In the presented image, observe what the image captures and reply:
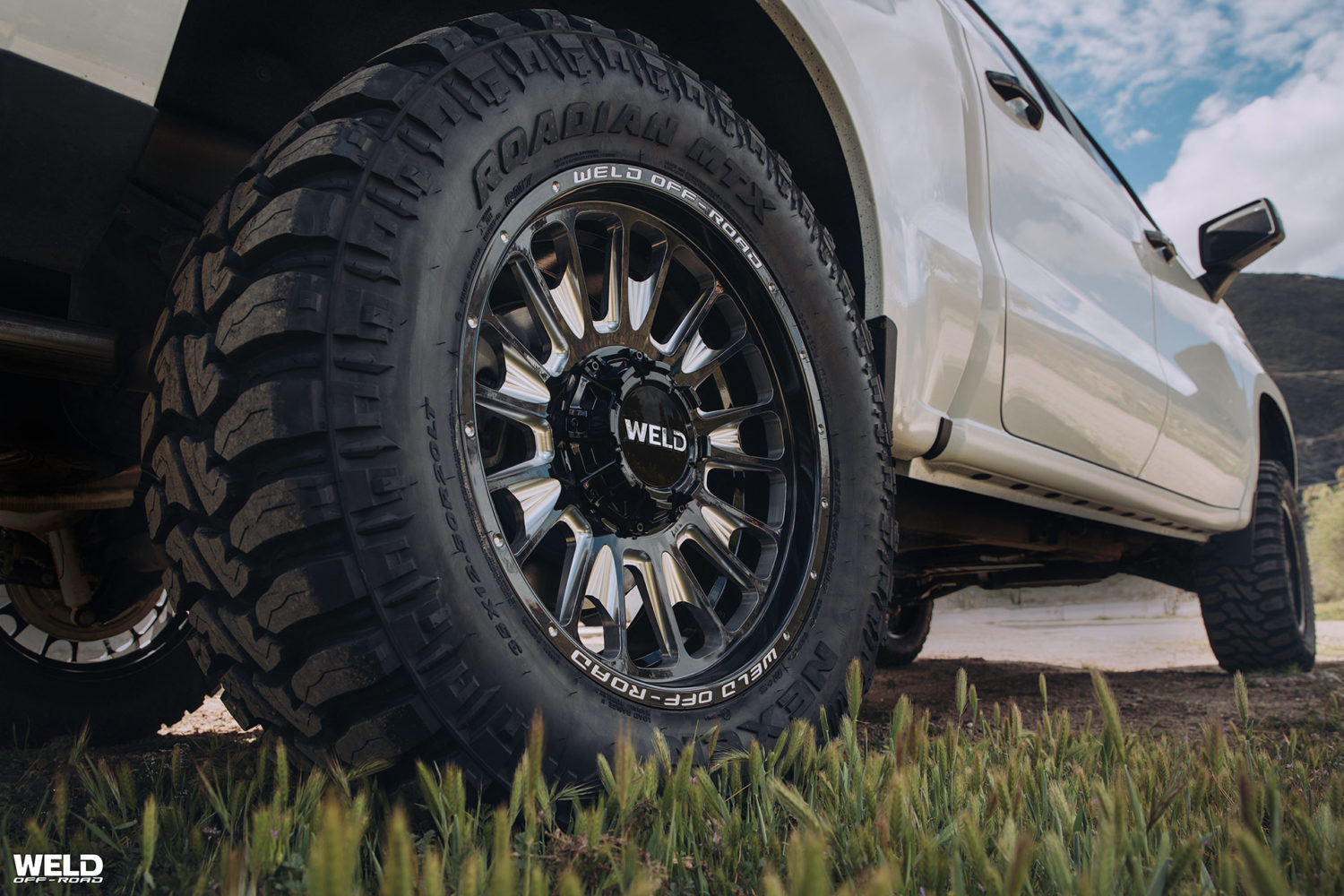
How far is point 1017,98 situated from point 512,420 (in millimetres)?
1885

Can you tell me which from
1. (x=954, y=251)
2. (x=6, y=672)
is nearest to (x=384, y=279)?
(x=954, y=251)

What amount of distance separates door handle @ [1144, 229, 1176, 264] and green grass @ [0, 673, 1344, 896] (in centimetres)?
251

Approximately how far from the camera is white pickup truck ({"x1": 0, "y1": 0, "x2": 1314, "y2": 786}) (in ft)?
3.17

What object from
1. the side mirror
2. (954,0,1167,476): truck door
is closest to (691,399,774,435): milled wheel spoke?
(954,0,1167,476): truck door

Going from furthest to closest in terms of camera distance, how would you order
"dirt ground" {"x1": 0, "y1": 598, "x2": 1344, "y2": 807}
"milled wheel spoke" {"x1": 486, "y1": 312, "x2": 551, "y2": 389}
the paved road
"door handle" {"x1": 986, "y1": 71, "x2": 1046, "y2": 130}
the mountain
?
1. the mountain
2. the paved road
3. "door handle" {"x1": 986, "y1": 71, "x2": 1046, "y2": 130}
4. "dirt ground" {"x1": 0, "y1": 598, "x2": 1344, "y2": 807}
5. "milled wheel spoke" {"x1": 486, "y1": 312, "x2": 551, "y2": 389}

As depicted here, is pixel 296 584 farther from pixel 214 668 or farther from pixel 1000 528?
pixel 1000 528

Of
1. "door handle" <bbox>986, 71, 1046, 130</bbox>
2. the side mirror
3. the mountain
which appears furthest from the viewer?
the mountain

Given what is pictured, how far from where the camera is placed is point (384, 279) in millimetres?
1016

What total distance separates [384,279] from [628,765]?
0.62 meters

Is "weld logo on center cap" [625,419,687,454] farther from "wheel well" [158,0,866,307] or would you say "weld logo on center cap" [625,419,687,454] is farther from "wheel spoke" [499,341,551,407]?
"wheel well" [158,0,866,307]

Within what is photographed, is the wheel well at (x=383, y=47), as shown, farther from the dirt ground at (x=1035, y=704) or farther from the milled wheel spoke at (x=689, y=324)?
the dirt ground at (x=1035, y=704)

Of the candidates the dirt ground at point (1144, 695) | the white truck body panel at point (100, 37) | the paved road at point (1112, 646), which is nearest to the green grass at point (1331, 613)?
the paved road at point (1112, 646)

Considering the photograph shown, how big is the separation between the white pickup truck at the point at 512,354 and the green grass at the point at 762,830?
0.12m

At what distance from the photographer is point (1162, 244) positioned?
3350 millimetres
